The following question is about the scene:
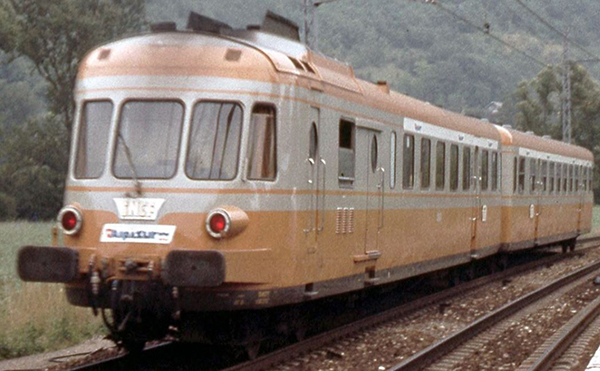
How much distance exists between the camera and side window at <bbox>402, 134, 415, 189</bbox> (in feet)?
49.0

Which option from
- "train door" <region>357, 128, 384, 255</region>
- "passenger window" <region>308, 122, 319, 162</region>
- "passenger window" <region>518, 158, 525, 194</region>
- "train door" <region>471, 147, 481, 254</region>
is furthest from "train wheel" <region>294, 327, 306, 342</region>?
"passenger window" <region>518, 158, 525, 194</region>

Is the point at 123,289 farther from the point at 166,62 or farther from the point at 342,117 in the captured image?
the point at 342,117

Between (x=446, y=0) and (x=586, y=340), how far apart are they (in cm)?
12257

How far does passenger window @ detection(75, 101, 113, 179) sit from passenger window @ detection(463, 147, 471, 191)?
8818mm

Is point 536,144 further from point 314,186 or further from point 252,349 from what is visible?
point 252,349

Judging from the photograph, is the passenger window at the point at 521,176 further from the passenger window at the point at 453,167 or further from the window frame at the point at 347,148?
the window frame at the point at 347,148

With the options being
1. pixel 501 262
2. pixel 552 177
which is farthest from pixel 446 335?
pixel 552 177

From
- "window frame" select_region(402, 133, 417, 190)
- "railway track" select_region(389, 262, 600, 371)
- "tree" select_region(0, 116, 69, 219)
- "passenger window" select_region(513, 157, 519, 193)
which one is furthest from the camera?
"tree" select_region(0, 116, 69, 219)

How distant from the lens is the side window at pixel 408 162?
49.0 feet

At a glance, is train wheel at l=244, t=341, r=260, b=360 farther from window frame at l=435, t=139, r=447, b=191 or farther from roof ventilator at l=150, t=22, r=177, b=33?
window frame at l=435, t=139, r=447, b=191

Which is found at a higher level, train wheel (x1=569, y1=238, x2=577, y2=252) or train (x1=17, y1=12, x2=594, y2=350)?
train (x1=17, y1=12, x2=594, y2=350)

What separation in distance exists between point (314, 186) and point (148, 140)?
6.19 feet

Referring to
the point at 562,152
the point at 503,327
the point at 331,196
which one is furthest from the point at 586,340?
the point at 562,152

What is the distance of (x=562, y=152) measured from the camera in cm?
2809
